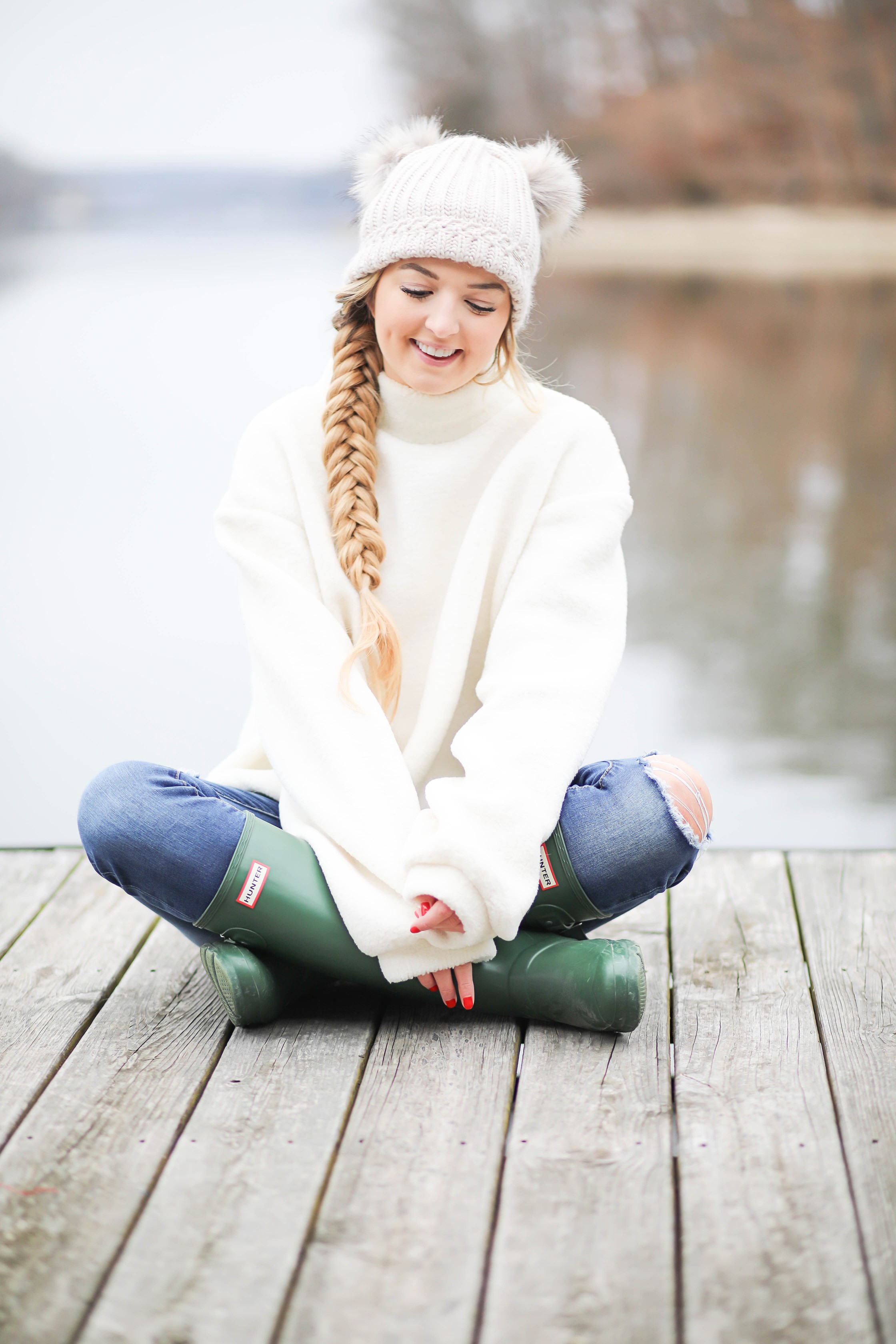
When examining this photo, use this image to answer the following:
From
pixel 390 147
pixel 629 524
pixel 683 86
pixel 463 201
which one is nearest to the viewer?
pixel 463 201

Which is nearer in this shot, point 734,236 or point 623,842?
point 623,842

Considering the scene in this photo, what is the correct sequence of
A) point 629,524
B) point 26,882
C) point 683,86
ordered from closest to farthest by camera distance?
point 26,882 → point 629,524 → point 683,86

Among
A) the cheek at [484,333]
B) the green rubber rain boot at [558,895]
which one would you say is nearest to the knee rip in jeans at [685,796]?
the green rubber rain boot at [558,895]

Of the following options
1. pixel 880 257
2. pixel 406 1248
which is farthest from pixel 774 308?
pixel 406 1248

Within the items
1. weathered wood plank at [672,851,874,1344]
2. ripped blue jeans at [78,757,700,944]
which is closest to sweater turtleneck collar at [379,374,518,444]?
ripped blue jeans at [78,757,700,944]

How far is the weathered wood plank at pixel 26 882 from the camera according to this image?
5.07 ft

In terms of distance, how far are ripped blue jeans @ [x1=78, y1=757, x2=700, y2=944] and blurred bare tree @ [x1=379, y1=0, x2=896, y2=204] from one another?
6905 millimetres

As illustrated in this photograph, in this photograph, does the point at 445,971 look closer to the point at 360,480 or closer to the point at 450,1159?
the point at 450,1159

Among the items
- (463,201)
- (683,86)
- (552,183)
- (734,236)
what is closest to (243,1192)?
(463,201)

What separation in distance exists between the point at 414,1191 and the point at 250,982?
0.30 meters

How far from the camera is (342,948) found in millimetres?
1256

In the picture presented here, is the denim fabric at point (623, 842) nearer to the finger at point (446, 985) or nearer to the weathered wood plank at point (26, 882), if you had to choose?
the finger at point (446, 985)

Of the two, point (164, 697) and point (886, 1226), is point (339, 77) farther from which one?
point (886, 1226)

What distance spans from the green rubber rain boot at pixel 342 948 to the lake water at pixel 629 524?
2.01 ft
